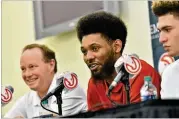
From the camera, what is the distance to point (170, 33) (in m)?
2.40

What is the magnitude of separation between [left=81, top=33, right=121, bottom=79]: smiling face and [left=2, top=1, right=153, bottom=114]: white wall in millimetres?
49

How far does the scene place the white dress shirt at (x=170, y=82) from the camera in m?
2.32

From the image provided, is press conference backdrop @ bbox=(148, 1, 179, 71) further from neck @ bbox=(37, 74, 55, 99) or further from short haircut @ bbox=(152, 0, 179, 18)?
neck @ bbox=(37, 74, 55, 99)

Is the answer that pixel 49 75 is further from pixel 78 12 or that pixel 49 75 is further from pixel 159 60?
pixel 159 60

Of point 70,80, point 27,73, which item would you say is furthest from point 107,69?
point 27,73

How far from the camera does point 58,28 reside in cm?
291

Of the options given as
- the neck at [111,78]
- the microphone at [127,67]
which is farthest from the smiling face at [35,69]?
the microphone at [127,67]

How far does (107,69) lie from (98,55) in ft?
0.27

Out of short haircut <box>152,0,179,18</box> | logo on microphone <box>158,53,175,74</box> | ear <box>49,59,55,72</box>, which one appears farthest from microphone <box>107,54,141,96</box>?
ear <box>49,59,55,72</box>

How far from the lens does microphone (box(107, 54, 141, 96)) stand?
7.79ft

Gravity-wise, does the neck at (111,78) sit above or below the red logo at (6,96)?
above

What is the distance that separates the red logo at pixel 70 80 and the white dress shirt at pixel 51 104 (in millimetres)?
22

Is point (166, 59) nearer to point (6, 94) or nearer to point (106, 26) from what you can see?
point (106, 26)

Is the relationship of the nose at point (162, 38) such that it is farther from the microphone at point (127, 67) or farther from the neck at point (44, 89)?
the neck at point (44, 89)
